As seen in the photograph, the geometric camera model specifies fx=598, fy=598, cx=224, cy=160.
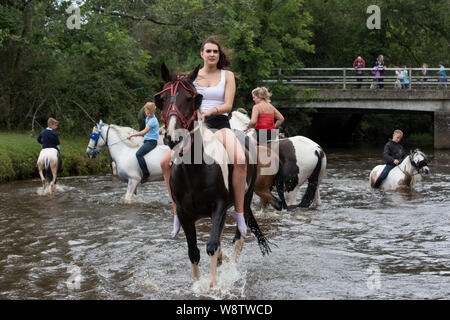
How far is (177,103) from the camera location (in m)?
5.83

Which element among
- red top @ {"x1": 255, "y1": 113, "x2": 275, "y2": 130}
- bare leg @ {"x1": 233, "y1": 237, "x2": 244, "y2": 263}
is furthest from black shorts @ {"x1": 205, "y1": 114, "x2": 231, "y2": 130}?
red top @ {"x1": 255, "y1": 113, "x2": 275, "y2": 130}

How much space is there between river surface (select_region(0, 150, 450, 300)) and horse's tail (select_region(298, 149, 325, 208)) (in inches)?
9.8

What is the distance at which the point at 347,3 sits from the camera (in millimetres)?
41844

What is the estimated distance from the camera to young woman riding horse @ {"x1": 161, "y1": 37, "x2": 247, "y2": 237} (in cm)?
671

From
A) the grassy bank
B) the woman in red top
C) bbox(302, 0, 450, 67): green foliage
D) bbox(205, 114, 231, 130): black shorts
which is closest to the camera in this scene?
bbox(205, 114, 231, 130): black shorts

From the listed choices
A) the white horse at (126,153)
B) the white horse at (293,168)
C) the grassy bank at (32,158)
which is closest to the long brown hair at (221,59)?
the white horse at (293,168)

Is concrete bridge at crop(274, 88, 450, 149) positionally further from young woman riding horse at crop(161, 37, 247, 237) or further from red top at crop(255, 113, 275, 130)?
young woman riding horse at crop(161, 37, 247, 237)

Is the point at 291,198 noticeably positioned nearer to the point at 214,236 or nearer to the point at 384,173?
the point at 384,173

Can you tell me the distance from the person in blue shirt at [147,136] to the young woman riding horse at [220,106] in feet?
21.2

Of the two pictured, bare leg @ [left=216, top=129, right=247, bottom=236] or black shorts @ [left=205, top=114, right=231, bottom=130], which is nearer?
bare leg @ [left=216, top=129, right=247, bottom=236]

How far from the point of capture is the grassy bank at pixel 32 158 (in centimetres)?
1770

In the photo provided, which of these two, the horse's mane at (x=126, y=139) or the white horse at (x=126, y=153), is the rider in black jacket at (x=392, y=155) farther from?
the horse's mane at (x=126, y=139)
